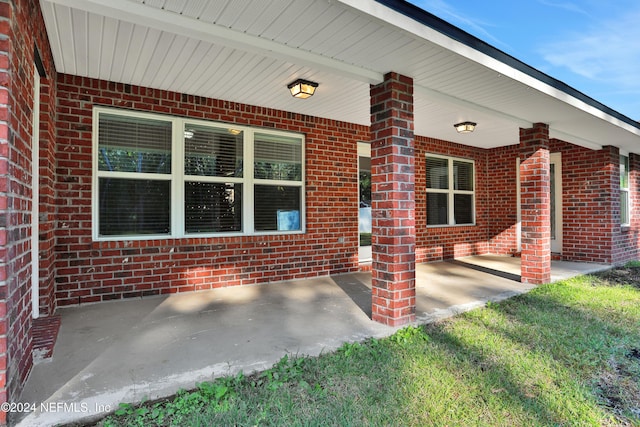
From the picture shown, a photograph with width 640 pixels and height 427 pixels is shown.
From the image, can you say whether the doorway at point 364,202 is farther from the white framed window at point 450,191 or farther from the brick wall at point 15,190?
the brick wall at point 15,190

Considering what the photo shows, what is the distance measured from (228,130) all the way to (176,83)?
101 cm

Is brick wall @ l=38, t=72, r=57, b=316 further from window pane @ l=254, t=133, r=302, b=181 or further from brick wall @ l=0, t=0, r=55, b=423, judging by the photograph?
window pane @ l=254, t=133, r=302, b=181

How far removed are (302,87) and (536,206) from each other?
403 cm

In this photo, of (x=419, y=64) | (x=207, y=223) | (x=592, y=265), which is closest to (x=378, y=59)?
(x=419, y=64)

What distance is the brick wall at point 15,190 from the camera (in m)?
1.77

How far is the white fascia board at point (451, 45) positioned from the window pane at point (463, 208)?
3.90 metres

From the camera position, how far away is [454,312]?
12.8 feet

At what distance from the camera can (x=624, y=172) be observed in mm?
7875

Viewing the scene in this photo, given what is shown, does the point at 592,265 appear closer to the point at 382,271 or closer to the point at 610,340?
the point at 610,340

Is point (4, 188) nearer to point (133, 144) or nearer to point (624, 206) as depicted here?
point (133, 144)

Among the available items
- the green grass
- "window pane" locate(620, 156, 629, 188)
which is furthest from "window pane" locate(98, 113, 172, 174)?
"window pane" locate(620, 156, 629, 188)

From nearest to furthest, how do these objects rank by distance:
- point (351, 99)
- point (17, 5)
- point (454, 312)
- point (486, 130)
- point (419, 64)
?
point (17, 5) < point (419, 64) < point (454, 312) < point (351, 99) < point (486, 130)

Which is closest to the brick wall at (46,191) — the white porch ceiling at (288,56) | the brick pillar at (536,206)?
the white porch ceiling at (288,56)

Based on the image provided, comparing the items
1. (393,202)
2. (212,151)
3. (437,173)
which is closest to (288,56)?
(393,202)
